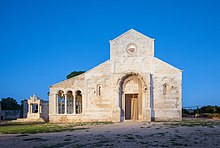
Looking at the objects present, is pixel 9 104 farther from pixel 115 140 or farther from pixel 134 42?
pixel 115 140

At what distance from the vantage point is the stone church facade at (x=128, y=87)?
26.7 m

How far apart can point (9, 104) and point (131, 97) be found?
45.2 m

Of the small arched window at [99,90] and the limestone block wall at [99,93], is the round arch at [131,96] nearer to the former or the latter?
the limestone block wall at [99,93]

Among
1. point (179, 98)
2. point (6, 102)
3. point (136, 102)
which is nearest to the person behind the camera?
point (179, 98)

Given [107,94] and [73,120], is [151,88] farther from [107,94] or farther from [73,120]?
[73,120]

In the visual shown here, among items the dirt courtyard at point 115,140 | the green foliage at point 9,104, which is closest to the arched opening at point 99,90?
the dirt courtyard at point 115,140

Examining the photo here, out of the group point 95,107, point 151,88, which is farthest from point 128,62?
point 95,107

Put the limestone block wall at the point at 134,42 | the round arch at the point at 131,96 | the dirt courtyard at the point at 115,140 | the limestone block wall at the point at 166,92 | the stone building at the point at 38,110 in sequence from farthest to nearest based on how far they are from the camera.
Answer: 1. the stone building at the point at 38,110
2. the limestone block wall at the point at 134,42
3. the round arch at the point at 131,96
4. the limestone block wall at the point at 166,92
5. the dirt courtyard at the point at 115,140

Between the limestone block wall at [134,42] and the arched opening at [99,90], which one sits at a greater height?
the limestone block wall at [134,42]

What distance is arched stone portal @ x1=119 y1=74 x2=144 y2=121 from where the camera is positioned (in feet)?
89.5

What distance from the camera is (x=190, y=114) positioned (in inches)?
1708

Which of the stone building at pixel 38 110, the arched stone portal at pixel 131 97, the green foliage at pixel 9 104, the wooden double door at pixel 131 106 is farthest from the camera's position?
the green foliage at pixel 9 104

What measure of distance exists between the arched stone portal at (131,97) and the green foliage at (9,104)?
43.9 m

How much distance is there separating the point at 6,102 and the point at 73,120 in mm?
41973
